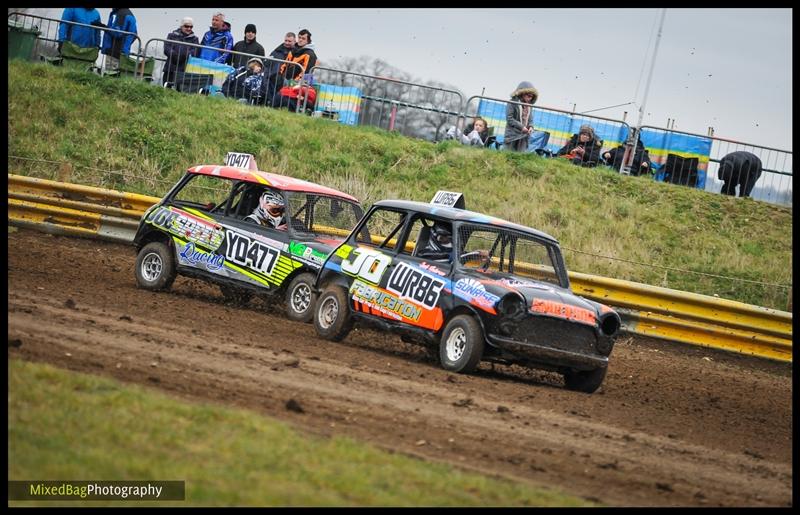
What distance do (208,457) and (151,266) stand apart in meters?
8.75

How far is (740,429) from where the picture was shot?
9.55m

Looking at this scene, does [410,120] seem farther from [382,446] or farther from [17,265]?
[382,446]

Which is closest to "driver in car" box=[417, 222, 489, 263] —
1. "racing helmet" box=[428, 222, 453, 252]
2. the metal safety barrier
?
"racing helmet" box=[428, 222, 453, 252]

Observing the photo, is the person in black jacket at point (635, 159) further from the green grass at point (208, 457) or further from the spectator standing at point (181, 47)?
the green grass at point (208, 457)

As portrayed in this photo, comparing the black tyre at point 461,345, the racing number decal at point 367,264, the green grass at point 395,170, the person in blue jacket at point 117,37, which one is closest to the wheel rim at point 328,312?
the racing number decal at point 367,264

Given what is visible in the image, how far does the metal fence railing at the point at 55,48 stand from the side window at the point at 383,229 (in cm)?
1097

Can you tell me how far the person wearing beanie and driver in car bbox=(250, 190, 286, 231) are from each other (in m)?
9.43

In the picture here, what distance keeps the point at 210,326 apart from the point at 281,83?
12.7 meters

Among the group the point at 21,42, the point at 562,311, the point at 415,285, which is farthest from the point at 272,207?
the point at 21,42

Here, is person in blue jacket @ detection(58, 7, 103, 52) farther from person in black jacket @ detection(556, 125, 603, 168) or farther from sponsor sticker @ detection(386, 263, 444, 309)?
sponsor sticker @ detection(386, 263, 444, 309)

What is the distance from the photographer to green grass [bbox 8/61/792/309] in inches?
753

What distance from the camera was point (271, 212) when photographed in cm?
1360

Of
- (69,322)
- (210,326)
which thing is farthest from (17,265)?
(69,322)

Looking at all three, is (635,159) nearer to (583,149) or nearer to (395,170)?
(583,149)
